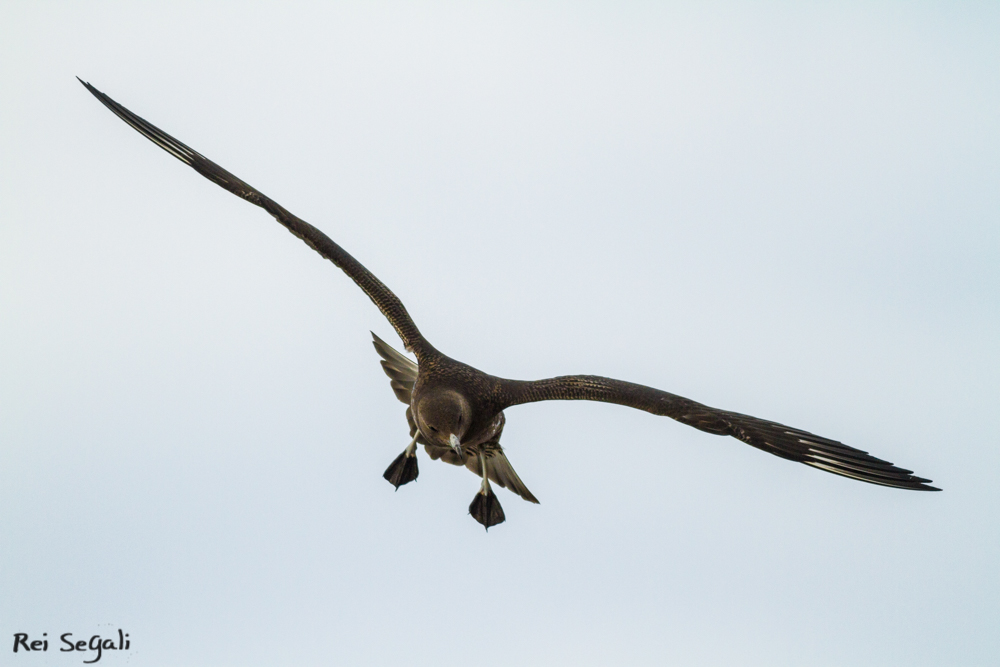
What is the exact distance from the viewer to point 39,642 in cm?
1266

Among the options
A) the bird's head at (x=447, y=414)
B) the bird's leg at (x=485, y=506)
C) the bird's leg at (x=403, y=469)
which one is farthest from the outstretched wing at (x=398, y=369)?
the bird's head at (x=447, y=414)

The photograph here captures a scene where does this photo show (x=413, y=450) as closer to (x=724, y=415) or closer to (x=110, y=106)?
(x=724, y=415)

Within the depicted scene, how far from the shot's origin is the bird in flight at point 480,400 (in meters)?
11.3

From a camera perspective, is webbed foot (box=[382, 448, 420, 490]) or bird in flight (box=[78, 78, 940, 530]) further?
webbed foot (box=[382, 448, 420, 490])

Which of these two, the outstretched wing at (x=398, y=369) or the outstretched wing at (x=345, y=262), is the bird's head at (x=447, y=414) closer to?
the outstretched wing at (x=345, y=262)

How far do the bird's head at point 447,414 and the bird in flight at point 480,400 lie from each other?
0.01m

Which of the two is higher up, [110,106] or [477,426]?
[110,106]

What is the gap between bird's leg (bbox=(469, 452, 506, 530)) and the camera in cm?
1275

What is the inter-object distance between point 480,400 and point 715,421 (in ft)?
8.55

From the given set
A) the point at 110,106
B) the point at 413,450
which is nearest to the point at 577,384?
the point at 413,450

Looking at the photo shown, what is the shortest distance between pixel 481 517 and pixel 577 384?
7.72ft

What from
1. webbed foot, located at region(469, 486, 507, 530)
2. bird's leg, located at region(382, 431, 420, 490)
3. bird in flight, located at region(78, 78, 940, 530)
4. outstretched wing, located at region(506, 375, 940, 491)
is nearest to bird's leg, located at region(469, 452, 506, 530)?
webbed foot, located at region(469, 486, 507, 530)

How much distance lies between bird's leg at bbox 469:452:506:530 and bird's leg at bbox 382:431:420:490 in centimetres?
82

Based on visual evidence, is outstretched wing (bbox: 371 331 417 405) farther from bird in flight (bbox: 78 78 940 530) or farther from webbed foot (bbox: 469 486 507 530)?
webbed foot (bbox: 469 486 507 530)
